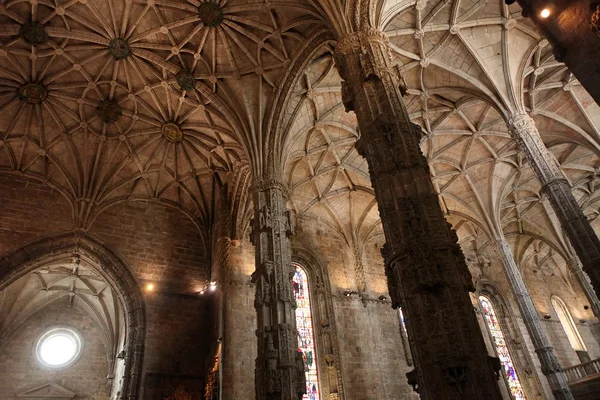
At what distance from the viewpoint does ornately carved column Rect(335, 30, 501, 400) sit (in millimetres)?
5355

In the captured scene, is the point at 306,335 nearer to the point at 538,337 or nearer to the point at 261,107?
the point at 538,337

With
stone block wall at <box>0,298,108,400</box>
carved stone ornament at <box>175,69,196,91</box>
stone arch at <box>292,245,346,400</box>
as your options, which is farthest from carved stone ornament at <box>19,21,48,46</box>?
stone block wall at <box>0,298,108,400</box>

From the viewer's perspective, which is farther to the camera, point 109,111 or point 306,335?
point 306,335

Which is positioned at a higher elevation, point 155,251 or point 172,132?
point 172,132

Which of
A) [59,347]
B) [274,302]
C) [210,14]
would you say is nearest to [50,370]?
[59,347]

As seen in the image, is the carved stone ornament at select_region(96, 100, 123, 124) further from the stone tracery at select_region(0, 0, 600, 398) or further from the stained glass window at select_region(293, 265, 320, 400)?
the stained glass window at select_region(293, 265, 320, 400)

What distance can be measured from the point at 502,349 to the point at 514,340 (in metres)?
0.81

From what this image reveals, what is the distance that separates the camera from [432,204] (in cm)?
668

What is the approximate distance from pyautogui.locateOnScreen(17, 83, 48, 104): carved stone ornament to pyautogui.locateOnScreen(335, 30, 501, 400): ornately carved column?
13388 mm

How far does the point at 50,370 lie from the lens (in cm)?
2356

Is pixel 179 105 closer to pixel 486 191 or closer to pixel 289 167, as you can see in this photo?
pixel 289 167

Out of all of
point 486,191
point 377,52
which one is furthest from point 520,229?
point 377,52

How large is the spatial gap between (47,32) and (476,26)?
14.0 m

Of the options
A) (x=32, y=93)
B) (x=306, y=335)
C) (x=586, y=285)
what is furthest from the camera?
(x=586, y=285)
